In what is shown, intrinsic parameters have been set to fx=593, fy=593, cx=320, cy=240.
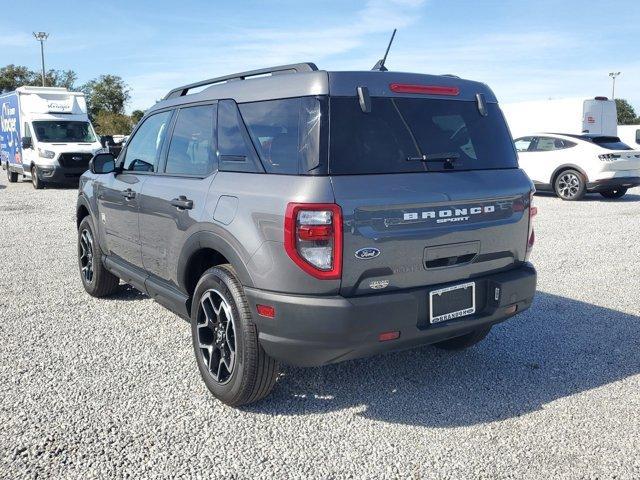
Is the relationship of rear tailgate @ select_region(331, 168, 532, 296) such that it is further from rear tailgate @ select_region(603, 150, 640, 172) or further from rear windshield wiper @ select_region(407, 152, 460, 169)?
rear tailgate @ select_region(603, 150, 640, 172)

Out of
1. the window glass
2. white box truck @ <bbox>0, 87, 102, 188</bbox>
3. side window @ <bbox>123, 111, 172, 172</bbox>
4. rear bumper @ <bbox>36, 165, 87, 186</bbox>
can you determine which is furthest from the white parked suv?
rear bumper @ <bbox>36, 165, 87, 186</bbox>

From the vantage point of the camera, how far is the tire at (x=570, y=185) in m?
13.6

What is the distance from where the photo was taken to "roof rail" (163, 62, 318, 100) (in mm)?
3318

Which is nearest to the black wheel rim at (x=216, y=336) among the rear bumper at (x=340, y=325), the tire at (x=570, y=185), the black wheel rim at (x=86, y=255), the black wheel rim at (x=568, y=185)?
the rear bumper at (x=340, y=325)

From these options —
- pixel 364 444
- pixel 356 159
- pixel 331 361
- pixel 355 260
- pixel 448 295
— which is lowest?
pixel 364 444

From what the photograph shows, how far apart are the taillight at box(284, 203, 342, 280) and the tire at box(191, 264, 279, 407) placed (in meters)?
0.51

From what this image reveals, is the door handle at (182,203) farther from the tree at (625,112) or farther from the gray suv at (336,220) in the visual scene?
the tree at (625,112)

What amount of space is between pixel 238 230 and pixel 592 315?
354 cm

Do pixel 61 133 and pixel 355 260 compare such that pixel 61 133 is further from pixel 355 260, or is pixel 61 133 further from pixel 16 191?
pixel 355 260

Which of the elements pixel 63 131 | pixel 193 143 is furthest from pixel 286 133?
pixel 63 131

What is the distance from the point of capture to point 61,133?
1820cm

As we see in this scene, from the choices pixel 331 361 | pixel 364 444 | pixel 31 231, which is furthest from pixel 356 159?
pixel 31 231

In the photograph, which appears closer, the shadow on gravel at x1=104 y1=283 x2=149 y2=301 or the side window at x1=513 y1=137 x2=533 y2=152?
the shadow on gravel at x1=104 y1=283 x2=149 y2=301

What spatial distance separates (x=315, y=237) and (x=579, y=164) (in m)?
12.4
